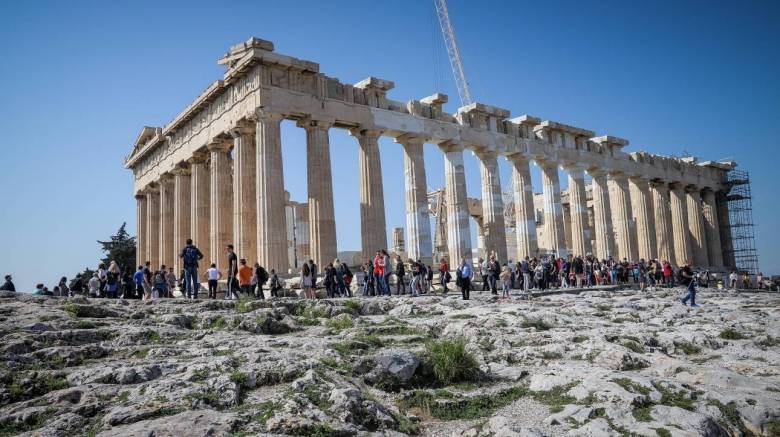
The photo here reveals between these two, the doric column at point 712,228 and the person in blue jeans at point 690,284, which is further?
the doric column at point 712,228

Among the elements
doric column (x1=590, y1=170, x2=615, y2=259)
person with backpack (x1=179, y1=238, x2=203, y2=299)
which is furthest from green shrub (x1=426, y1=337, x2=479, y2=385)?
doric column (x1=590, y1=170, x2=615, y2=259)

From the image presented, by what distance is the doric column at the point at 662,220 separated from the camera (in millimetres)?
42875

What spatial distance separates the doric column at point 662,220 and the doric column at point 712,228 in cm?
486

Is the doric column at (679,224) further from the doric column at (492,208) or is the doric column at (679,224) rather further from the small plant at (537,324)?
the small plant at (537,324)

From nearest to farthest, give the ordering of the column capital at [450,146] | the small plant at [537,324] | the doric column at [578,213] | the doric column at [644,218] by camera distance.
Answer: the small plant at [537,324]
the column capital at [450,146]
the doric column at [578,213]
the doric column at [644,218]

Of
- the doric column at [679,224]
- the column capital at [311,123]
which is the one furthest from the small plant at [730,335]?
the doric column at [679,224]

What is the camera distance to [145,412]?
6.27 metres

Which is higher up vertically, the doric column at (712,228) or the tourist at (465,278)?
the doric column at (712,228)

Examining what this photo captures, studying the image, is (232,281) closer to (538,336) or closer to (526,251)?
(538,336)

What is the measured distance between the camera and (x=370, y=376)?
8062mm

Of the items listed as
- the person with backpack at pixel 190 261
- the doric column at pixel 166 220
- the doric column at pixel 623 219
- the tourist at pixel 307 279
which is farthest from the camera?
the doric column at pixel 623 219

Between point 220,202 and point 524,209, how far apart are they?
1749cm

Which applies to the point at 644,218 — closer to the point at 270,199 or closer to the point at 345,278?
the point at 345,278

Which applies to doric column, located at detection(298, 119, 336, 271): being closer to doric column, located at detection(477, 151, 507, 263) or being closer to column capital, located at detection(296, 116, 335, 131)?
column capital, located at detection(296, 116, 335, 131)
